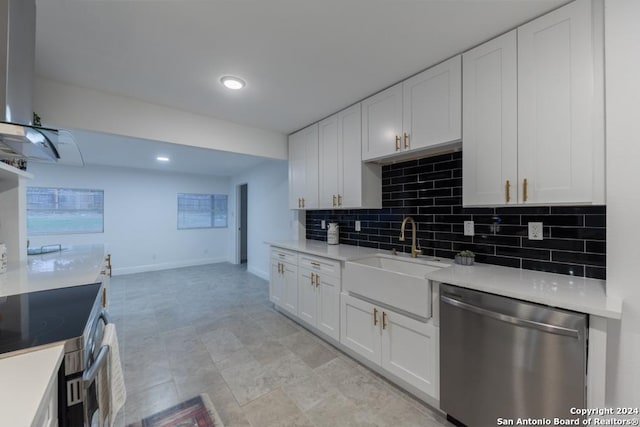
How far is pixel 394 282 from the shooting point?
5.95 feet

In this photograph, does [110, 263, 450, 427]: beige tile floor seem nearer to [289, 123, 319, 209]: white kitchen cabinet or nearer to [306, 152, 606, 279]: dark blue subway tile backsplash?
[306, 152, 606, 279]: dark blue subway tile backsplash

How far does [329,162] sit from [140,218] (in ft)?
16.6

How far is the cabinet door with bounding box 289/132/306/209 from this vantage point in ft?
11.1

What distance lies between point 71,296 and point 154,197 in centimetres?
527

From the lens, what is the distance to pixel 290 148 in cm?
359

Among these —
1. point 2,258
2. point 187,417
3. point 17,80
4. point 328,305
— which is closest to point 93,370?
point 187,417

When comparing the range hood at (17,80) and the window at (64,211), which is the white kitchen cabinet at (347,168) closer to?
the range hood at (17,80)

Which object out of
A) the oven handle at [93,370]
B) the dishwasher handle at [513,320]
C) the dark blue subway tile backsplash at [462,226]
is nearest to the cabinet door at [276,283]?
the dark blue subway tile backsplash at [462,226]

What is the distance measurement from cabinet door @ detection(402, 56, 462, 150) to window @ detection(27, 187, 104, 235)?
6246mm

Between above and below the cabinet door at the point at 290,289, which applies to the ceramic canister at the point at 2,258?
above

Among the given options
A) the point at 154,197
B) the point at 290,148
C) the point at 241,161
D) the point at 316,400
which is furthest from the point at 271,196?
the point at 316,400

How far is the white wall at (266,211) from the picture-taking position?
4.55 meters

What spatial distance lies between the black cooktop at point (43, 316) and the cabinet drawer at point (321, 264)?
67.1 inches

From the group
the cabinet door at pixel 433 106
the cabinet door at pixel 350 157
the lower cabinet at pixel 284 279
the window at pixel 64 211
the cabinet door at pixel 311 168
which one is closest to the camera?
the cabinet door at pixel 433 106
